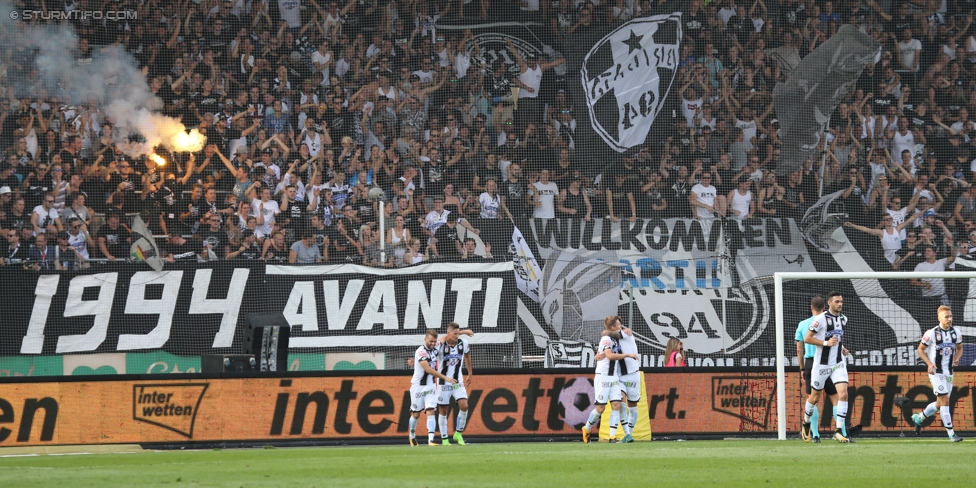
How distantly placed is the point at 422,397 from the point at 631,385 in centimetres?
307

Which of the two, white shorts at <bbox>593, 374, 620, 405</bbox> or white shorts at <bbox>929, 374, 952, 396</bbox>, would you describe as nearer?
white shorts at <bbox>929, 374, 952, 396</bbox>

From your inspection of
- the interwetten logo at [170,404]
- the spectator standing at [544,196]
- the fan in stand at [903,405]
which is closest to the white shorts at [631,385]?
the fan in stand at [903,405]

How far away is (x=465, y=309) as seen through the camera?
744 inches

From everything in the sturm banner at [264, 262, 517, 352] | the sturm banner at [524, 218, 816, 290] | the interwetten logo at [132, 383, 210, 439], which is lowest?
the interwetten logo at [132, 383, 210, 439]

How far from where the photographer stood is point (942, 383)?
615 inches

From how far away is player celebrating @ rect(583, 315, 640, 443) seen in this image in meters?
16.0

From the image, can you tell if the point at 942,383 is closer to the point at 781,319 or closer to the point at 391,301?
the point at 781,319

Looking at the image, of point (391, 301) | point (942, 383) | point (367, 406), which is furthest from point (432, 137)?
point (942, 383)

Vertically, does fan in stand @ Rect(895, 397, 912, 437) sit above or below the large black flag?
below

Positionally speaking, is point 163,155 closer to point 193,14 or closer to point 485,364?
point 193,14

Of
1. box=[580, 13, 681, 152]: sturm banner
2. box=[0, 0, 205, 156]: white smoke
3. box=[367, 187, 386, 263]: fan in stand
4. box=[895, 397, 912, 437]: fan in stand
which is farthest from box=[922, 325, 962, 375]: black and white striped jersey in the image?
box=[0, 0, 205, 156]: white smoke

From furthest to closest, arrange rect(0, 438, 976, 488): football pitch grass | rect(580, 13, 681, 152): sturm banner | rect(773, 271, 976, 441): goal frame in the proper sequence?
1. rect(580, 13, 681, 152): sturm banner
2. rect(773, 271, 976, 441): goal frame
3. rect(0, 438, 976, 488): football pitch grass

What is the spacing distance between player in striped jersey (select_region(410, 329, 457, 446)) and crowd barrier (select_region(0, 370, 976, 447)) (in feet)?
3.25

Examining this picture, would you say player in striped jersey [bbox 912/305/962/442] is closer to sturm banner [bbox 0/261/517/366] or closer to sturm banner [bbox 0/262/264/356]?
sturm banner [bbox 0/261/517/366]
